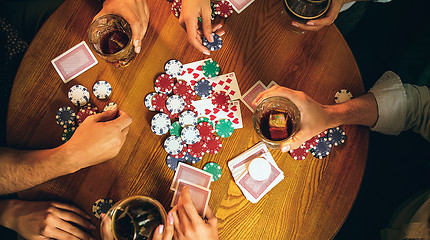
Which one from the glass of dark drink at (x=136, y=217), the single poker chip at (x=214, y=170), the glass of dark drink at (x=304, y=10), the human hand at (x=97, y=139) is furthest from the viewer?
the glass of dark drink at (x=304, y=10)

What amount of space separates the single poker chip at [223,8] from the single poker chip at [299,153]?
96 centimetres

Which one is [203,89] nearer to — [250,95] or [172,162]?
[250,95]

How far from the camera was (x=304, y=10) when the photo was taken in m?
1.82

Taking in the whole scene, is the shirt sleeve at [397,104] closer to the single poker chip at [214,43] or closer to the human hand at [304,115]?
the human hand at [304,115]

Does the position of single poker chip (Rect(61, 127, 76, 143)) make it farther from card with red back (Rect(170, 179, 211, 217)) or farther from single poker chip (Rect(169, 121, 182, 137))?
card with red back (Rect(170, 179, 211, 217))

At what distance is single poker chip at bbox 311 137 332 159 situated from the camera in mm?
1727

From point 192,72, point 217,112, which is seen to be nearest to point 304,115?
point 217,112

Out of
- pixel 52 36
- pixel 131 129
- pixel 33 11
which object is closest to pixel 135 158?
pixel 131 129

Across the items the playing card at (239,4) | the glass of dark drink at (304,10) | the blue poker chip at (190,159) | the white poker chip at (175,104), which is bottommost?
the blue poker chip at (190,159)

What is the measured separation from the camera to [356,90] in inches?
71.6

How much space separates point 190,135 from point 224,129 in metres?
0.21

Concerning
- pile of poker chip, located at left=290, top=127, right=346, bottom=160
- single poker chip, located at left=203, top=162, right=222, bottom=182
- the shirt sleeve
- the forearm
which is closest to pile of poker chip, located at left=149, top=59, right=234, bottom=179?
single poker chip, located at left=203, top=162, right=222, bottom=182

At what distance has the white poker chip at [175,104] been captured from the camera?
1.77 m

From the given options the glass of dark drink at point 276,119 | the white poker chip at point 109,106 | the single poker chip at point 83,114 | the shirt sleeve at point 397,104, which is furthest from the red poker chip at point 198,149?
the shirt sleeve at point 397,104
